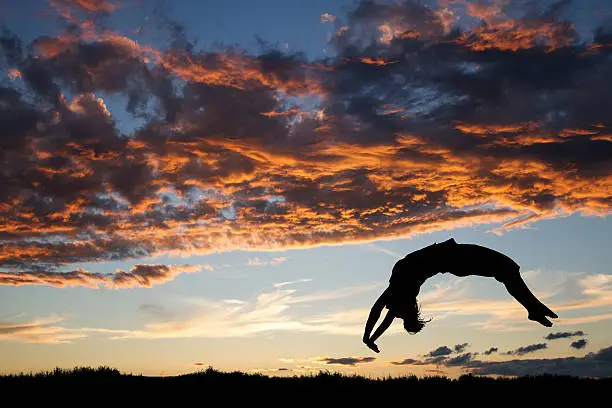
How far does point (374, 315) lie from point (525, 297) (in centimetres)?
497

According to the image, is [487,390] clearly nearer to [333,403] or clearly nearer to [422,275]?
[333,403]

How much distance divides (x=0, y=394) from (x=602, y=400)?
48.7ft

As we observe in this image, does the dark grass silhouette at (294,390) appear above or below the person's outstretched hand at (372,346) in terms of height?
below

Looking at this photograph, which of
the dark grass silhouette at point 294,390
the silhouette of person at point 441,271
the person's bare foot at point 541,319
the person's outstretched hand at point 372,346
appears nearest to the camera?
the dark grass silhouette at point 294,390

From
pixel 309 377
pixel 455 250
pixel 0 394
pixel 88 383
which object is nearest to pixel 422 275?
pixel 455 250

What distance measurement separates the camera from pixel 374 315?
19312mm

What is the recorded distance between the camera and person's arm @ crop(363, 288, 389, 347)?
19.0m

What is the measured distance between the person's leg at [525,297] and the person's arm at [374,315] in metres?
3.94

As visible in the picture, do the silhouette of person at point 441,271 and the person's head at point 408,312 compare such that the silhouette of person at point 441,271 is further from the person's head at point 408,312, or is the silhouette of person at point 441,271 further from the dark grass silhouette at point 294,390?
the dark grass silhouette at point 294,390

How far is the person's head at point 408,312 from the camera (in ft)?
61.9

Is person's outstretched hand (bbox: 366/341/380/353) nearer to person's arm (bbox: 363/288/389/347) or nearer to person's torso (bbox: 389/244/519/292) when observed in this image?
person's arm (bbox: 363/288/389/347)

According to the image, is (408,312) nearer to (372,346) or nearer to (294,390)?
(372,346)

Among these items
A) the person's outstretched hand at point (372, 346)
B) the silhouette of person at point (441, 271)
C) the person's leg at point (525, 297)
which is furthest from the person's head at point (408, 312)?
the person's leg at point (525, 297)

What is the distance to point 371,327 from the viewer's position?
62.7 ft
